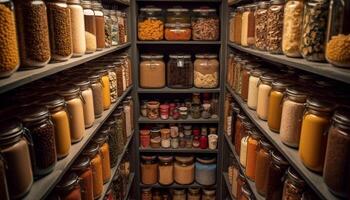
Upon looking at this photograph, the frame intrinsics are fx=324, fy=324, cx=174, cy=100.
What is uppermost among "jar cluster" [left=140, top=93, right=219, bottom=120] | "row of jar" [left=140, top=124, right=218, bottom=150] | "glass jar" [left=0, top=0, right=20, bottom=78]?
"glass jar" [left=0, top=0, right=20, bottom=78]

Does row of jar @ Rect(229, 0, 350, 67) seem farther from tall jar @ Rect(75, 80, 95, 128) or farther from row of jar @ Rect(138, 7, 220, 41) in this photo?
row of jar @ Rect(138, 7, 220, 41)

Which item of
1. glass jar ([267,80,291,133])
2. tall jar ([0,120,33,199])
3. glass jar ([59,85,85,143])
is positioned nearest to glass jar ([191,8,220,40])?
glass jar ([267,80,291,133])

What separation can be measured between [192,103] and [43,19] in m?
2.12

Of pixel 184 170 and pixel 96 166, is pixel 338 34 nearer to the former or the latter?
pixel 96 166

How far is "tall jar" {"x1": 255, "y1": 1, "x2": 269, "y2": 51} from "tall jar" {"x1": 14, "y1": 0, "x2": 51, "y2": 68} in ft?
3.18

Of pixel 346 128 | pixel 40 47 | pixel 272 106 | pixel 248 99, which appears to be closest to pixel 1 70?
pixel 40 47

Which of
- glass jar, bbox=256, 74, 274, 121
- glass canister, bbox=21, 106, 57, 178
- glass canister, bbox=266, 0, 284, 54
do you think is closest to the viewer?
glass canister, bbox=21, 106, 57, 178

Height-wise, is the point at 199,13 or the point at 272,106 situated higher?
the point at 199,13

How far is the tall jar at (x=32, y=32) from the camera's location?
89 cm

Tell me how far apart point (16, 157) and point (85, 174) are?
565 millimetres

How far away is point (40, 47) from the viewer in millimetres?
950

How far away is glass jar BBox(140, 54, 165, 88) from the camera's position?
2799mm

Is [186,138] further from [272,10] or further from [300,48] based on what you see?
[300,48]

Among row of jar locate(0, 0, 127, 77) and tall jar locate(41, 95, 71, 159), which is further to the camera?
tall jar locate(41, 95, 71, 159)
